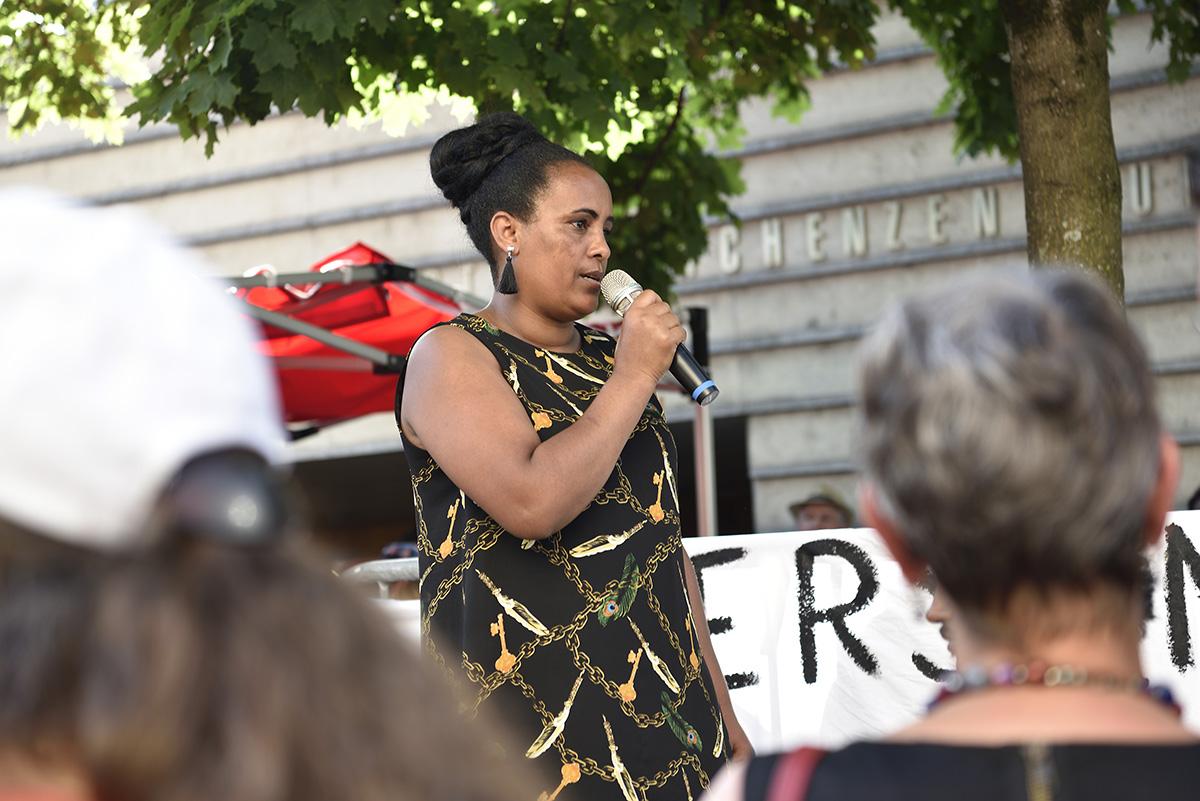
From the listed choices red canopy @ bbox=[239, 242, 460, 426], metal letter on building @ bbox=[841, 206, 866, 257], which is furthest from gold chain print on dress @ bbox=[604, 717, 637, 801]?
metal letter on building @ bbox=[841, 206, 866, 257]

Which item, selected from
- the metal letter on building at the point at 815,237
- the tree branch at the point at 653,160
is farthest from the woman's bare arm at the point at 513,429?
the metal letter on building at the point at 815,237

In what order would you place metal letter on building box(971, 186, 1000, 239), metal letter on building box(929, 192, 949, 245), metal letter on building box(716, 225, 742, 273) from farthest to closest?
metal letter on building box(716, 225, 742, 273), metal letter on building box(929, 192, 949, 245), metal letter on building box(971, 186, 1000, 239)

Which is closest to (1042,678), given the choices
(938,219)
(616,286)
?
(616,286)

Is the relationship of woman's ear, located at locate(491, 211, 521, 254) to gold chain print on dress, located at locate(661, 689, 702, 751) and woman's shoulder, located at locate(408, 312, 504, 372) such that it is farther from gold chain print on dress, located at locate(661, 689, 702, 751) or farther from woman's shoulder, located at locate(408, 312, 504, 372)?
gold chain print on dress, located at locate(661, 689, 702, 751)

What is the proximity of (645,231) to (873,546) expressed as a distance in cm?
407

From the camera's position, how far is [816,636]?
4641 mm

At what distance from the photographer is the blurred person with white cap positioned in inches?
33.9

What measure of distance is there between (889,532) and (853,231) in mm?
10607

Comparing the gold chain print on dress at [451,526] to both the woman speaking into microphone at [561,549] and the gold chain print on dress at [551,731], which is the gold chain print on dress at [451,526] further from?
the gold chain print on dress at [551,731]

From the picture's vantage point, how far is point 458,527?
9.04 ft

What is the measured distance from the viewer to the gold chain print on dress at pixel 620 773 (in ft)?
8.77

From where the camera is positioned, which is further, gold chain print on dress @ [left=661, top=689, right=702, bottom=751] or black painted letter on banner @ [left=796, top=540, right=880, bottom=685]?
black painted letter on banner @ [left=796, top=540, right=880, bottom=685]

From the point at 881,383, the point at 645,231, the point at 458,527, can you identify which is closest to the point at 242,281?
the point at 645,231

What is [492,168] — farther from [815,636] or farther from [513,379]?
[815,636]
